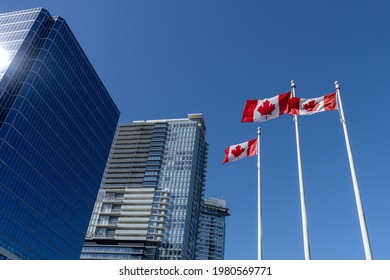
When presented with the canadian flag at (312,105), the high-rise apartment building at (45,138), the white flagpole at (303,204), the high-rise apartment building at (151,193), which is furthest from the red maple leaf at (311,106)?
the high-rise apartment building at (151,193)

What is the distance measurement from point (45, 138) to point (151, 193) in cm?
7291

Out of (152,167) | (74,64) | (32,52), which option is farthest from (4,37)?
(152,167)

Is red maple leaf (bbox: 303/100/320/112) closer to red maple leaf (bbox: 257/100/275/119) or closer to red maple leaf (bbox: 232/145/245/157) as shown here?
red maple leaf (bbox: 257/100/275/119)

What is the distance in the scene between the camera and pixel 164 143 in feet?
595

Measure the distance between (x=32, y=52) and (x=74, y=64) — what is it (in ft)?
54.6

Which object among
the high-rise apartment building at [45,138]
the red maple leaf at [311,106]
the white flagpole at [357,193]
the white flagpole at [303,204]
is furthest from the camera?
the high-rise apartment building at [45,138]

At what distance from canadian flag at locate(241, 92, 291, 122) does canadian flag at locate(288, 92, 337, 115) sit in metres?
0.99

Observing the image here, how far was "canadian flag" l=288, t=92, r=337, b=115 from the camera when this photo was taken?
25.5 m

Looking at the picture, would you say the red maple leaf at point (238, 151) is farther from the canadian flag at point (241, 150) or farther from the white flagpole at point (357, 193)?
the white flagpole at point (357, 193)

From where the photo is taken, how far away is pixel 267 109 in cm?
2781

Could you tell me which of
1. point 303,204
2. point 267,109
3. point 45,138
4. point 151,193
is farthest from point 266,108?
point 151,193

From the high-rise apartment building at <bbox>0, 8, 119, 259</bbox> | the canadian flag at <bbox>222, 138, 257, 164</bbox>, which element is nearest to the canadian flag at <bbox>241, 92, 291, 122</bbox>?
the canadian flag at <bbox>222, 138, 257, 164</bbox>

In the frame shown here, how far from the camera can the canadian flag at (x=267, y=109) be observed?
91.3ft

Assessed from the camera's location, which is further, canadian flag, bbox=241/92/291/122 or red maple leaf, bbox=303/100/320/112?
canadian flag, bbox=241/92/291/122
